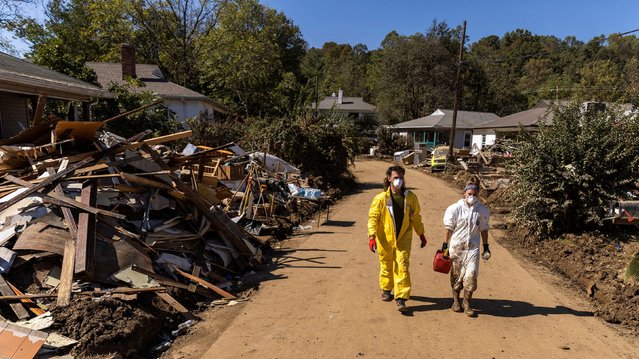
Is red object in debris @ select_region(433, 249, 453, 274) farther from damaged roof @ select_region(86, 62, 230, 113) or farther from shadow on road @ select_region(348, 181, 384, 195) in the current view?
damaged roof @ select_region(86, 62, 230, 113)

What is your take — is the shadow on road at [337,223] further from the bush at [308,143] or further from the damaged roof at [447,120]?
the damaged roof at [447,120]

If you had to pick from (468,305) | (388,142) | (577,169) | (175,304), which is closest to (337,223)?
(577,169)

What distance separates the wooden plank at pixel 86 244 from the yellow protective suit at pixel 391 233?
3.47 m

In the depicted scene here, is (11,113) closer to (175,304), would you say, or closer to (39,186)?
(39,186)

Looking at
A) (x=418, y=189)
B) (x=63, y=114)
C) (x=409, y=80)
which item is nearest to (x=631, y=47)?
(x=409, y=80)

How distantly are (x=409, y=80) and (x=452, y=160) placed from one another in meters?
27.1

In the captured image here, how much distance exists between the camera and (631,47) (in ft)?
233

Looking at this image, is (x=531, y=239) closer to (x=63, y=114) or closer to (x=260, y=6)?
(x=63, y=114)

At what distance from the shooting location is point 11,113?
1234cm

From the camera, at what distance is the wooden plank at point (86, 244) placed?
5.00m

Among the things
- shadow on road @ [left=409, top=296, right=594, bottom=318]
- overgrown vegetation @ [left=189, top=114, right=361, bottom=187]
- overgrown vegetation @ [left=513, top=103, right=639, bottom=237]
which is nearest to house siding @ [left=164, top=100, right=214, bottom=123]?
overgrown vegetation @ [left=189, top=114, right=361, bottom=187]

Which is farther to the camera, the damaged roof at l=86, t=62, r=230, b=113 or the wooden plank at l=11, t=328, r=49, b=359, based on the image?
the damaged roof at l=86, t=62, r=230, b=113

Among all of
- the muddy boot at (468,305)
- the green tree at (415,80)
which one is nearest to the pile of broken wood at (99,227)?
the muddy boot at (468,305)

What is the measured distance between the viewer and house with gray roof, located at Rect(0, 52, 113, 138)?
32.6 feet
